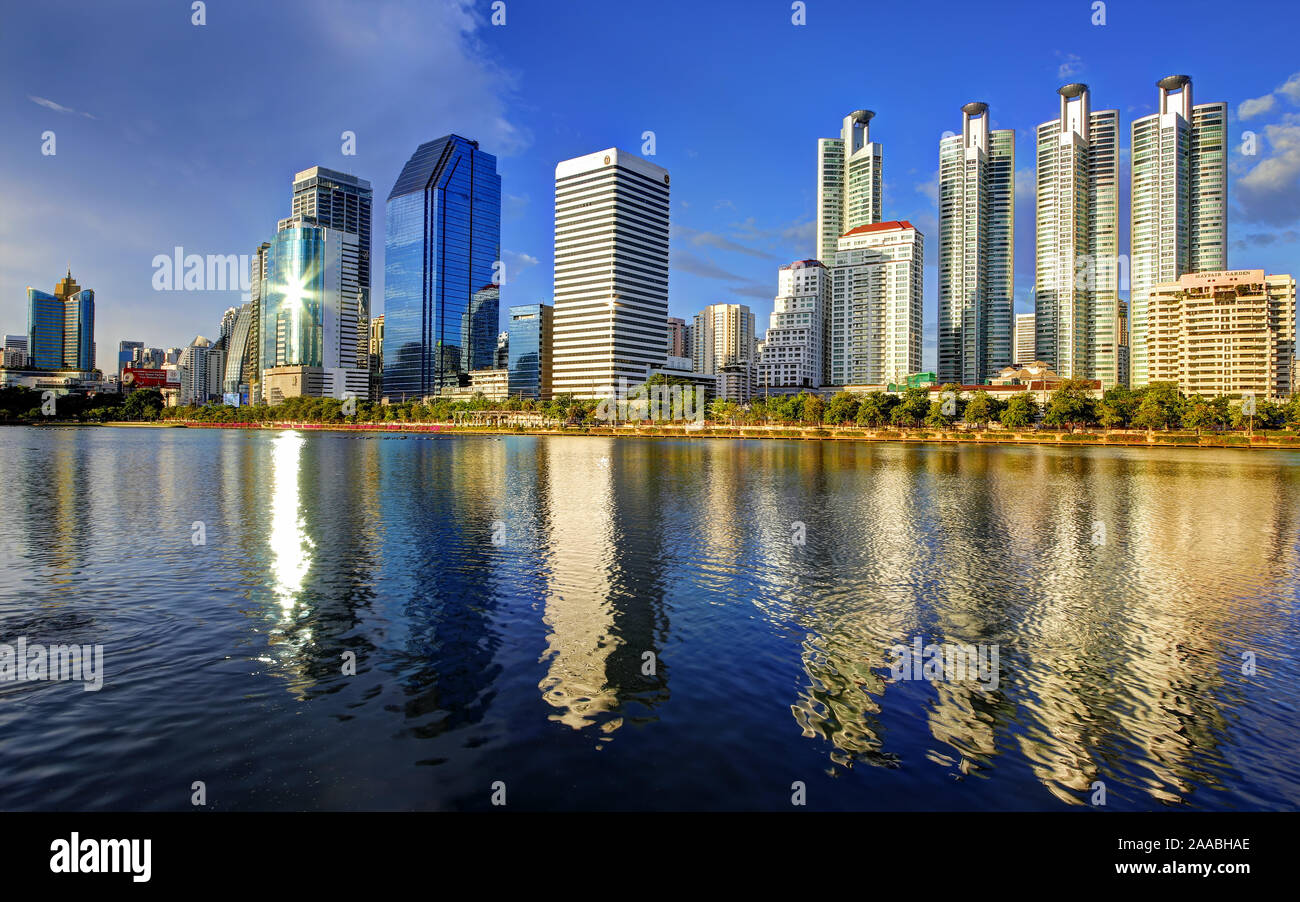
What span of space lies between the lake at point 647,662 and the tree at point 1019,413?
14929 cm

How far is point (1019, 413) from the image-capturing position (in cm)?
18250

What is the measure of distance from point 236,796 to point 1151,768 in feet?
59.4

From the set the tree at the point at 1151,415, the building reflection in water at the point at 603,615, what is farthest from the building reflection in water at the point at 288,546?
the tree at the point at 1151,415

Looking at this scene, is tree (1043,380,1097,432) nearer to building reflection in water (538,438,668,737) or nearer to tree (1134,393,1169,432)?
tree (1134,393,1169,432)

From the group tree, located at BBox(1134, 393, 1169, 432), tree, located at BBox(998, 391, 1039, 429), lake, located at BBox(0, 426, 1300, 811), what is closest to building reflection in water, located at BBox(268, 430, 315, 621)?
lake, located at BBox(0, 426, 1300, 811)

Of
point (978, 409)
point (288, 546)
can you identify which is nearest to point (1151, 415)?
point (978, 409)

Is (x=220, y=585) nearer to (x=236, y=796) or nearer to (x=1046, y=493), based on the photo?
(x=236, y=796)

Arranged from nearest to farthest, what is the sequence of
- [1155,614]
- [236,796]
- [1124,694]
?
[236,796] → [1124,694] → [1155,614]

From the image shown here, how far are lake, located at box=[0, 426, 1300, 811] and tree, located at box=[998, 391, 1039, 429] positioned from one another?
490 feet

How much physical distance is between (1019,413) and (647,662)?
626ft

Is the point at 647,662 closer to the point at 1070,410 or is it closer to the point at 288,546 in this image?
the point at 288,546

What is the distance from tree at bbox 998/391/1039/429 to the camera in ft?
599

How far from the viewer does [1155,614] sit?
25.6m
